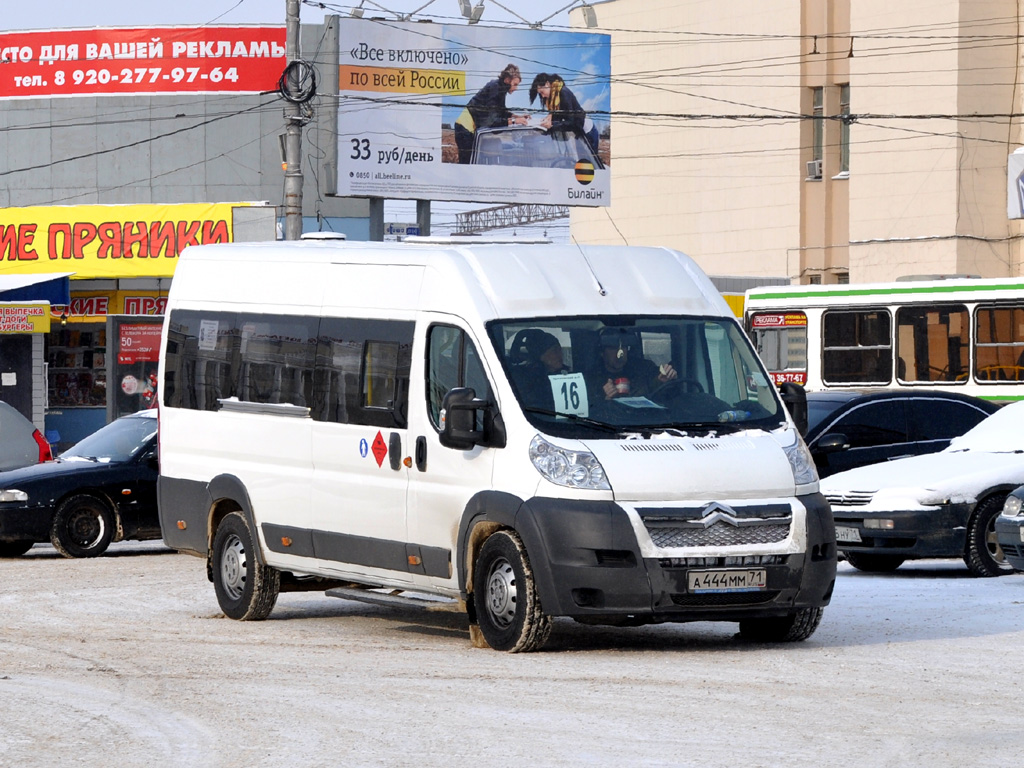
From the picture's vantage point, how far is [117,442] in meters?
20.3

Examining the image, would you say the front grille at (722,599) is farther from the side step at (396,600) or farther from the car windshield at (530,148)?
the car windshield at (530,148)

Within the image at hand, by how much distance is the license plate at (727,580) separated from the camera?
10.3 m

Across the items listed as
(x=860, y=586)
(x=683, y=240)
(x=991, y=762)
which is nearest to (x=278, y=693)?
(x=991, y=762)

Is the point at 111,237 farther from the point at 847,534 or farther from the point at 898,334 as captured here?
the point at 847,534

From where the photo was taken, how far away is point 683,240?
187 feet

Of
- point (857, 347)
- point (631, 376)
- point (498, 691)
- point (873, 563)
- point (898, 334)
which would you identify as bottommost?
point (873, 563)

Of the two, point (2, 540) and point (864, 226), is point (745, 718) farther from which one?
point (864, 226)

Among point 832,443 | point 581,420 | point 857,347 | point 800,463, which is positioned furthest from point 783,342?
point 581,420

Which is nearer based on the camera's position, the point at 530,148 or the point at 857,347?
the point at 857,347

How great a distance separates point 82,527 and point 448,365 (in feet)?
30.6

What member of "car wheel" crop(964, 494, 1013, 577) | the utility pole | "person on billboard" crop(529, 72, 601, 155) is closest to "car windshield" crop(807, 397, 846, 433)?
"car wheel" crop(964, 494, 1013, 577)

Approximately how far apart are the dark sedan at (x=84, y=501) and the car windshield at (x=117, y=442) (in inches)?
0.4

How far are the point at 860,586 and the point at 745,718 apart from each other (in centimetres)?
674

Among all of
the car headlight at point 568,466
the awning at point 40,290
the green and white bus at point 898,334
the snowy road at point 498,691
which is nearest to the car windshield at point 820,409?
the snowy road at point 498,691
